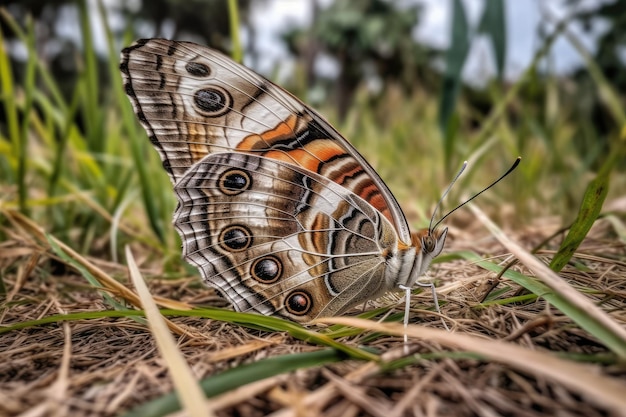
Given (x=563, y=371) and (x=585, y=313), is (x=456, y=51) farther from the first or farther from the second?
(x=563, y=371)

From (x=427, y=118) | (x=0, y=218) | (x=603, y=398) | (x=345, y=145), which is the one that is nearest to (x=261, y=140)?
(x=345, y=145)

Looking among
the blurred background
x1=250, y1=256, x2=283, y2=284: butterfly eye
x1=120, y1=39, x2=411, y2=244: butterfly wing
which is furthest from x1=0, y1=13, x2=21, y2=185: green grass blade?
x1=250, y1=256, x2=283, y2=284: butterfly eye

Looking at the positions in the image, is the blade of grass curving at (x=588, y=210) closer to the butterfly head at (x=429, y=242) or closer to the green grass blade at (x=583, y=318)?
the green grass blade at (x=583, y=318)

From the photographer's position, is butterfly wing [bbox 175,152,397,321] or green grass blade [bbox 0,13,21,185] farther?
green grass blade [bbox 0,13,21,185]

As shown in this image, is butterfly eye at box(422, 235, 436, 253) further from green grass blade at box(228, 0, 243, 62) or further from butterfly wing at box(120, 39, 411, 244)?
green grass blade at box(228, 0, 243, 62)

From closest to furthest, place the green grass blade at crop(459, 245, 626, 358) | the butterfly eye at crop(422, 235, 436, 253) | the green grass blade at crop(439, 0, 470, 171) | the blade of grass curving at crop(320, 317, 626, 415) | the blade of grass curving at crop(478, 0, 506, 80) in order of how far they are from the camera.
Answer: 1. the blade of grass curving at crop(320, 317, 626, 415)
2. the green grass blade at crop(459, 245, 626, 358)
3. the butterfly eye at crop(422, 235, 436, 253)
4. the blade of grass curving at crop(478, 0, 506, 80)
5. the green grass blade at crop(439, 0, 470, 171)

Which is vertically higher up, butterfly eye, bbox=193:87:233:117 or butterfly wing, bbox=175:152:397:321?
butterfly eye, bbox=193:87:233:117

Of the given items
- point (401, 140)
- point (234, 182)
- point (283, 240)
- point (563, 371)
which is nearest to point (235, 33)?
point (234, 182)
